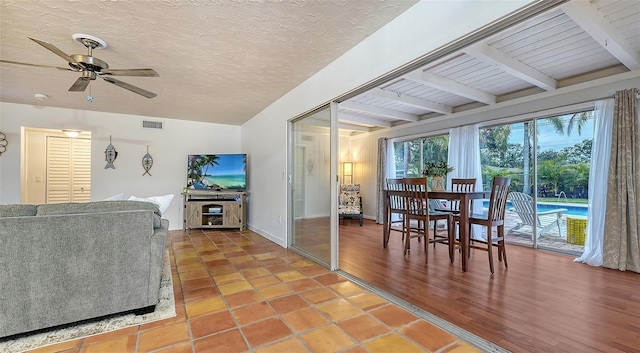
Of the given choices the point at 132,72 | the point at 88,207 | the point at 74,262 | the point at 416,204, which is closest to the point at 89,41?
the point at 132,72

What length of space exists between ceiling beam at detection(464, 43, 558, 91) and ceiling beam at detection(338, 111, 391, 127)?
2.94 metres

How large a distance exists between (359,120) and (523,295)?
4.35 m

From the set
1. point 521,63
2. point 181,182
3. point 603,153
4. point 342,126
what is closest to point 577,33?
point 521,63

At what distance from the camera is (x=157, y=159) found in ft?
17.9

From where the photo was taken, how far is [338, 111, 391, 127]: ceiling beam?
5719mm

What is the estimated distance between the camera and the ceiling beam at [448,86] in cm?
339

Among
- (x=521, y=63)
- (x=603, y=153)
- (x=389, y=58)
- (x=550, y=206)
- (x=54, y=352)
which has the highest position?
(x=521, y=63)

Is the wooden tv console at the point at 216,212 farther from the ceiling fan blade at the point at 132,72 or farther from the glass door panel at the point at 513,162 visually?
the glass door panel at the point at 513,162

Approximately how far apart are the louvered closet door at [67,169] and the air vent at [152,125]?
5.80 feet

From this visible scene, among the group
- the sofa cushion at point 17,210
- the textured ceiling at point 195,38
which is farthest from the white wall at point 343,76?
the sofa cushion at point 17,210

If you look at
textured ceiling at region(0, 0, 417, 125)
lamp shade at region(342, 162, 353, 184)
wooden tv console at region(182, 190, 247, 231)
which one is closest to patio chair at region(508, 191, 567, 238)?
textured ceiling at region(0, 0, 417, 125)

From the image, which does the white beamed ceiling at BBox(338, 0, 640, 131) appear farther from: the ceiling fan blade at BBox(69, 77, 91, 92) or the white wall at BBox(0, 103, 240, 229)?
the white wall at BBox(0, 103, 240, 229)

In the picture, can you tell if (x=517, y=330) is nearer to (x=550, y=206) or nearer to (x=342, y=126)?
(x=550, y=206)

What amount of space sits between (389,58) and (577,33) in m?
Answer: 1.92
